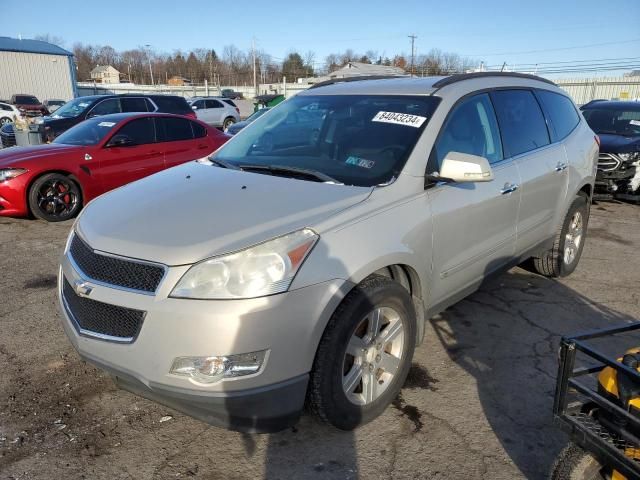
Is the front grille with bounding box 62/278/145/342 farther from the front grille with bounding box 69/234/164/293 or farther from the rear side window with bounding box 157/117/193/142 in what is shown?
the rear side window with bounding box 157/117/193/142

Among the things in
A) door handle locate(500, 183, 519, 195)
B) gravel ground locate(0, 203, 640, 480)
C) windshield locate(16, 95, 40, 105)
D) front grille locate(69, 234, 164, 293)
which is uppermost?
windshield locate(16, 95, 40, 105)

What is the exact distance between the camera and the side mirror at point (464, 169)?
2922mm

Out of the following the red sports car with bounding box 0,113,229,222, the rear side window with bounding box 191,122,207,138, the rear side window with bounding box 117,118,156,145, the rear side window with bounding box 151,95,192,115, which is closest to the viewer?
the red sports car with bounding box 0,113,229,222

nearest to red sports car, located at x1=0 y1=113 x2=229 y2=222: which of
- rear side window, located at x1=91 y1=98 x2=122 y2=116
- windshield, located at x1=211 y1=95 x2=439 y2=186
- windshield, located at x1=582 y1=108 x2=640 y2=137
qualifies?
windshield, located at x1=211 y1=95 x2=439 y2=186

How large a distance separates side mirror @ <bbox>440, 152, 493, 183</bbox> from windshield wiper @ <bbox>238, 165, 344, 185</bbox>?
0.63 meters

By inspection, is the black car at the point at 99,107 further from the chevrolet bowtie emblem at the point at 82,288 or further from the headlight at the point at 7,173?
the chevrolet bowtie emblem at the point at 82,288

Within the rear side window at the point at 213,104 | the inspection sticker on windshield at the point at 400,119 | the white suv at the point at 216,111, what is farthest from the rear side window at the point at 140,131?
the rear side window at the point at 213,104

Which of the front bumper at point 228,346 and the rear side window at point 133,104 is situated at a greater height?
the rear side window at point 133,104

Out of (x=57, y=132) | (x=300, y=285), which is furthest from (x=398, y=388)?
(x=57, y=132)

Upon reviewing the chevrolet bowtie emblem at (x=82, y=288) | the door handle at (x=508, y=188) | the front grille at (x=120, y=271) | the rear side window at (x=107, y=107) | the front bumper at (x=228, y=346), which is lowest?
the front bumper at (x=228, y=346)

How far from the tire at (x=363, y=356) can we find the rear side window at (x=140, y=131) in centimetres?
648

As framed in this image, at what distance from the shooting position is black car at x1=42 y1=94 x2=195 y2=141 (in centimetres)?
→ 1252

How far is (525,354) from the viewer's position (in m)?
3.65

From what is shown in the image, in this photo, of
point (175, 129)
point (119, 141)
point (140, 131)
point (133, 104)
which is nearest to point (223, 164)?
point (119, 141)
